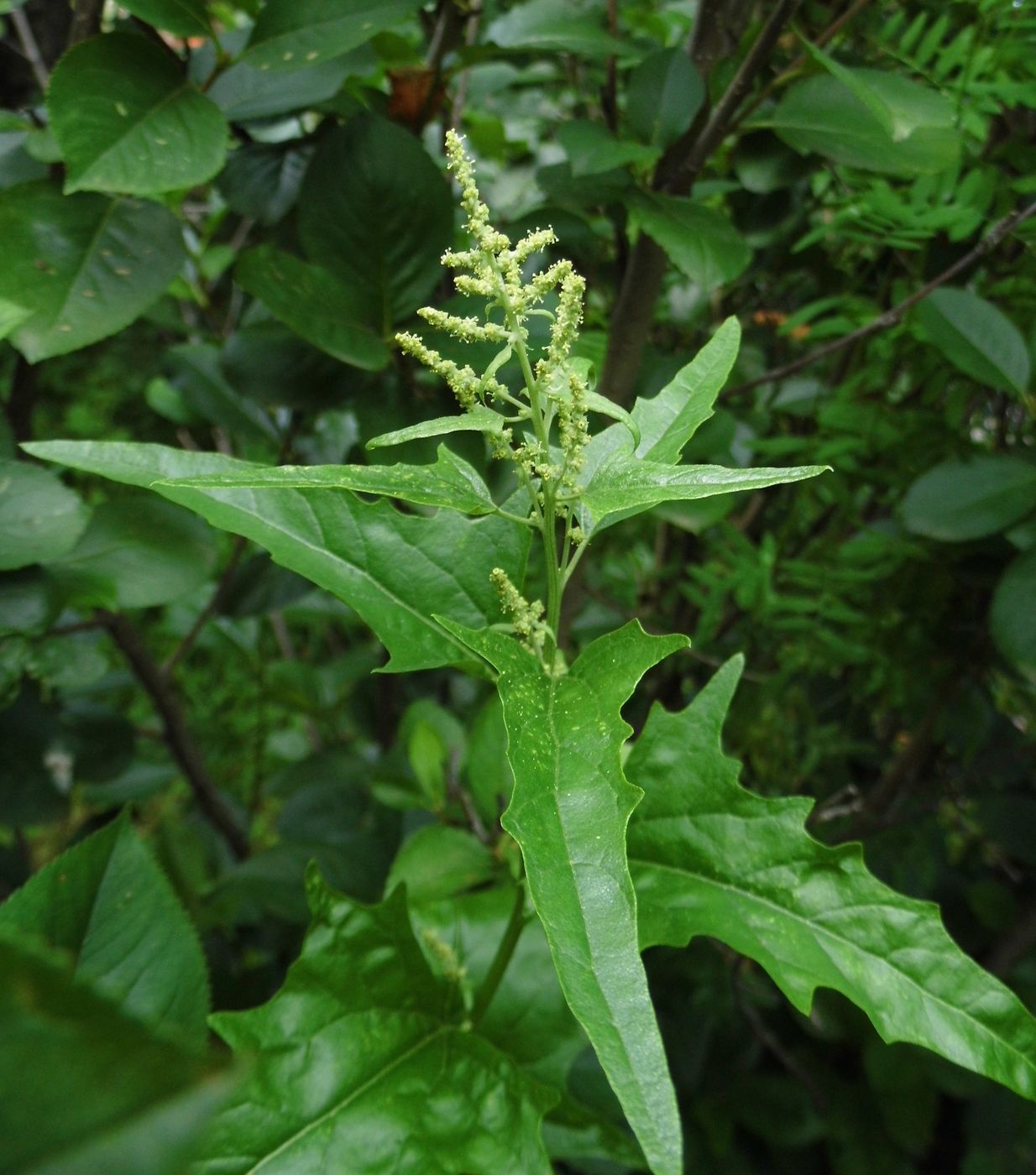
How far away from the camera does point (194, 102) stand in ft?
2.16

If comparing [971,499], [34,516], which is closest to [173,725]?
[34,516]

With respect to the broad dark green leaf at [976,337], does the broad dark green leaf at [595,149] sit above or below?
above

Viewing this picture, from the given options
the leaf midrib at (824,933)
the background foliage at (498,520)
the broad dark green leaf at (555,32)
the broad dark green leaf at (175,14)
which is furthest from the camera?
the broad dark green leaf at (555,32)

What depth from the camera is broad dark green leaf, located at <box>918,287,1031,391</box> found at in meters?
0.75

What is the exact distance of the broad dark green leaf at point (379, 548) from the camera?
49 cm

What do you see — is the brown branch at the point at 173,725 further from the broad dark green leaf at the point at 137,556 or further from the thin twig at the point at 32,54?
the thin twig at the point at 32,54

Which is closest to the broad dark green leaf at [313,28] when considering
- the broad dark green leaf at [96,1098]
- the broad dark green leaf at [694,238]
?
the broad dark green leaf at [694,238]

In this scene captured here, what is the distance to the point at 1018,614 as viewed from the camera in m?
0.73

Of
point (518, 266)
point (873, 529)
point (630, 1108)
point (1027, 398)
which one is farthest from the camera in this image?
point (873, 529)

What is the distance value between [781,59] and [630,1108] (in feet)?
2.76

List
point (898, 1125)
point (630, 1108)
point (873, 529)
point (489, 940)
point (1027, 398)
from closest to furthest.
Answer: point (630, 1108) → point (489, 940) → point (1027, 398) → point (873, 529) → point (898, 1125)

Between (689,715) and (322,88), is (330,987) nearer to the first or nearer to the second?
(689,715)

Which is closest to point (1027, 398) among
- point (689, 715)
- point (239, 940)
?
point (689, 715)

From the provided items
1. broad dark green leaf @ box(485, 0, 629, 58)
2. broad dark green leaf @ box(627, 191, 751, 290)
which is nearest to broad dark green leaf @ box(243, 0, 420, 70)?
broad dark green leaf @ box(485, 0, 629, 58)
